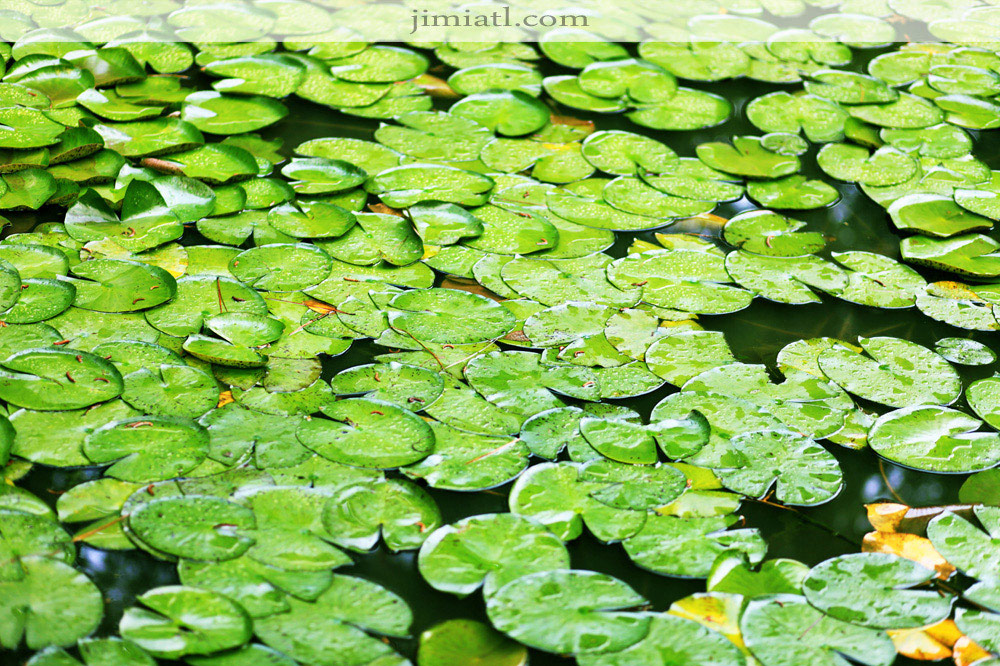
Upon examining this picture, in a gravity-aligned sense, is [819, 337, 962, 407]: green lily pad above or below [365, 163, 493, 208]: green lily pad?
below

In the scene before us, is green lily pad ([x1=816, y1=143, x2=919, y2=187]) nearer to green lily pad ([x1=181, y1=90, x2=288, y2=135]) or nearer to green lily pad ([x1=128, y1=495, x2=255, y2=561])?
green lily pad ([x1=181, y1=90, x2=288, y2=135])

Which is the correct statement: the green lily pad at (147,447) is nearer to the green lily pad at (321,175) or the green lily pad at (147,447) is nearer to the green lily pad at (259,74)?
the green lily pad at (321,175)

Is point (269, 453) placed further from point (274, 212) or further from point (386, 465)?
point (274, 212)

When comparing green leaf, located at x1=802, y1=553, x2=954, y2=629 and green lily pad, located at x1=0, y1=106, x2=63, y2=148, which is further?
green lily pad, located at x1=0, y1=106, x2=63, y2=148

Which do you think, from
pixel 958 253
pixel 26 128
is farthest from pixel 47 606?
pixel 958 253

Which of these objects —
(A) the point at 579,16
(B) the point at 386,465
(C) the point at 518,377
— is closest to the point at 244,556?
(B) the point at 386,465

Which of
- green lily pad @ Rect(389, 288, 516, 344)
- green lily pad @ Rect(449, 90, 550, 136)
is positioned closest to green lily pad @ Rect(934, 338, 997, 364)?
green lily pad @ Rect(389, 288, 516, 344)

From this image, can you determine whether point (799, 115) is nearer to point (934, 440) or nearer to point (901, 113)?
point (901, 113)
